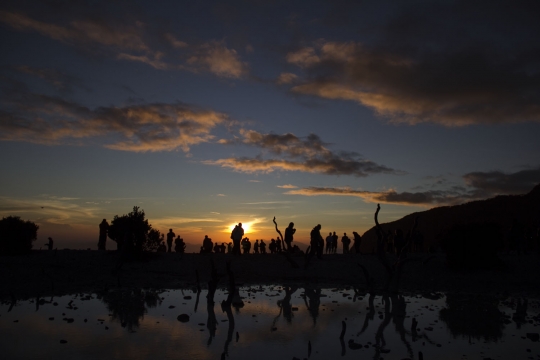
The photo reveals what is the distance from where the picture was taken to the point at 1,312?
58.0ft

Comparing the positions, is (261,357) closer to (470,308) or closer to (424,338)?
(424,338)

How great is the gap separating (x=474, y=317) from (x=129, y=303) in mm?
15194

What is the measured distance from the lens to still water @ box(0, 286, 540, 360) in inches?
484

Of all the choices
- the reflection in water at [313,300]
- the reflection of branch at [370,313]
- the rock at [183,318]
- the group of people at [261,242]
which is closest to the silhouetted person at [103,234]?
the group of people at [261,242]

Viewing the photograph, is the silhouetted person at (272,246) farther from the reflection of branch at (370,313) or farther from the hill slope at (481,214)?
the hill slope at (481,214)

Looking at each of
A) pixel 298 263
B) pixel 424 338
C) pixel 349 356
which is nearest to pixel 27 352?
pixel 349 356

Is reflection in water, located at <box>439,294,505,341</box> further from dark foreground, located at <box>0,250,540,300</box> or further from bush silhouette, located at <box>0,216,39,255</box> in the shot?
bush silhouette, located at <box>0,216,39,255</box>

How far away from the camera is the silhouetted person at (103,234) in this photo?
118 feet

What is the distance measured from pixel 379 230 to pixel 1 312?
702 inches

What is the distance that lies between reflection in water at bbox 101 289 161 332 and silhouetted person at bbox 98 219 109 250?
12.7 metres

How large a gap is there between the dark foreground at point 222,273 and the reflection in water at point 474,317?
409cm

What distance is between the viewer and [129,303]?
20.3 m

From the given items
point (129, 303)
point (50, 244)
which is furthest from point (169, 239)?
point (129, 303)

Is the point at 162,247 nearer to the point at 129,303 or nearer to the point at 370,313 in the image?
the point at 129,303
